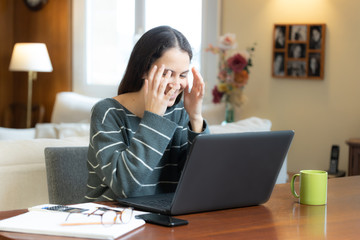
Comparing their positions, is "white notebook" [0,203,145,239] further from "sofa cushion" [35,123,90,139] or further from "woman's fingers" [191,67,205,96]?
"sofa cushion" [35,123,90,139]

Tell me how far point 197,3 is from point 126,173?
13.6ft

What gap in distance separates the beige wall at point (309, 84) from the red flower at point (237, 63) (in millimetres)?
347

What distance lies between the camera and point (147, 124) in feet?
4.93

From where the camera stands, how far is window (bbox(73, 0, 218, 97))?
5.45m

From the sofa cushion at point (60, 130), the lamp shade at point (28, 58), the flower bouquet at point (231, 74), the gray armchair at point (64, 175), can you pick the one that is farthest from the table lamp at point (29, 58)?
the gray armchair at point (64, 175)

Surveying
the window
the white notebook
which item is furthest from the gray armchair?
the window

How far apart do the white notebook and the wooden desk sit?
2 centimetres

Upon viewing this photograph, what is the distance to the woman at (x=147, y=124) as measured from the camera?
58.6 inches

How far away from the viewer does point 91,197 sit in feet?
5.43

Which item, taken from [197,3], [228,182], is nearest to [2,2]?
[197,3]

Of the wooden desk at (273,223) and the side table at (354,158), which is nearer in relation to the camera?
the wooden desk at (273,223)

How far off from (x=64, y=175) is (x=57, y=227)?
27.3 inches

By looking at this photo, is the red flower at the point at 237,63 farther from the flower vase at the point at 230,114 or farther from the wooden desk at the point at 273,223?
the wooden desk at the point at 273,223

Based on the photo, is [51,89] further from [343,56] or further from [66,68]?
[343,56]
